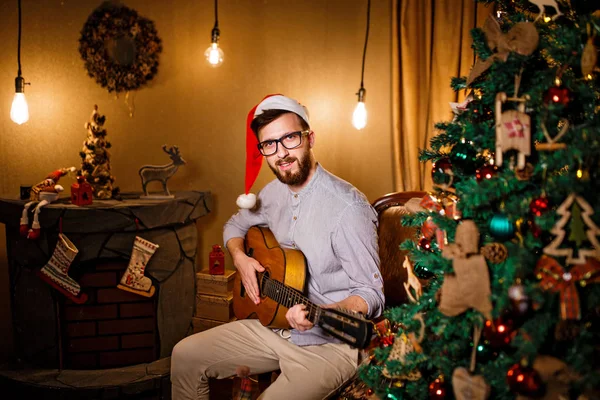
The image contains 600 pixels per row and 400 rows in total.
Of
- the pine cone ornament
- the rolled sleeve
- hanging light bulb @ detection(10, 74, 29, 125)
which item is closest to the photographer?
the pine cone ornament

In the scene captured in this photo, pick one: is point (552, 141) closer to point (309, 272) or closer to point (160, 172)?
point (309, 272)

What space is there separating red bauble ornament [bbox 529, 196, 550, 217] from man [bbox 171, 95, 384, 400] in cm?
76

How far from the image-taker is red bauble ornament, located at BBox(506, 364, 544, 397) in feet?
3.78

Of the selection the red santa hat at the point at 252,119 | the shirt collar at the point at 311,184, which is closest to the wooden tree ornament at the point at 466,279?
the shirt collar at the point at 311,184

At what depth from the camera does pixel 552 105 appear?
4.00 feet

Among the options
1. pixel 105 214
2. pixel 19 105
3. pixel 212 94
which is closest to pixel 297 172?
pixel 105 214

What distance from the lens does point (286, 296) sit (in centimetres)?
188

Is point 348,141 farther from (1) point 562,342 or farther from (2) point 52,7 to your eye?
(1) point 562,342

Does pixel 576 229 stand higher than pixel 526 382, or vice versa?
pixel 576 229

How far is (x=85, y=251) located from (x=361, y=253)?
1699 mm

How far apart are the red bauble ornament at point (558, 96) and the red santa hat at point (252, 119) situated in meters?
1.09

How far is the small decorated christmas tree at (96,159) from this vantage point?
120 inches

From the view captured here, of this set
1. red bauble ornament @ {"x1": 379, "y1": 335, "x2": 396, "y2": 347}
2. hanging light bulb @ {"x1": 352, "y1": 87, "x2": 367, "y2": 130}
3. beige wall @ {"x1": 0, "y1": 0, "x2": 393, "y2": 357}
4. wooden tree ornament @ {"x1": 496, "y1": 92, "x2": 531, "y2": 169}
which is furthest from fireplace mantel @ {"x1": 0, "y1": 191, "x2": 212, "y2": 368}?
wooden tree ornament @ {"x1": 496, "y1": 92, "x2": 531, "y2": 169}

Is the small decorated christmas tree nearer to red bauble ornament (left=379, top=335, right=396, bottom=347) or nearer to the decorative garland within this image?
→ the decorative garland
